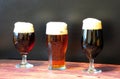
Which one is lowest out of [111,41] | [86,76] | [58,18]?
[86,76]

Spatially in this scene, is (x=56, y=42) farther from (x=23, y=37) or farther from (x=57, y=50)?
(x=23, y=37)

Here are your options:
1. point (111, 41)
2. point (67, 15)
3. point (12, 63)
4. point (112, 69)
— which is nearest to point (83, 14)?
point (67, 15)

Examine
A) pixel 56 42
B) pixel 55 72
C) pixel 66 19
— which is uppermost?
pixel 66 19

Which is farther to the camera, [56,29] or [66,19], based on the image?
[66,19]

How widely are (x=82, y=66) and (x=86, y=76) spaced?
17 cm

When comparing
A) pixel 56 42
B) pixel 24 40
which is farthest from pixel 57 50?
pixel 24 40

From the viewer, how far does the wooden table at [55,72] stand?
0.88 meters

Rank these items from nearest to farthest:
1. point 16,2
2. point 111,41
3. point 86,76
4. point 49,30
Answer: point 86,76, point 49,30, point 111,41, point 16,2

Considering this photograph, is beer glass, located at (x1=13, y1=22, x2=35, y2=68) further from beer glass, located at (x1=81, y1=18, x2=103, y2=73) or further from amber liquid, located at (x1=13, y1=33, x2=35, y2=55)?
beer glass, located at (x1=81, y1=18, x2=103, y2=73)

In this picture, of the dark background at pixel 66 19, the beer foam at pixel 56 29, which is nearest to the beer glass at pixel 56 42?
the beer foam at pixel 56 29

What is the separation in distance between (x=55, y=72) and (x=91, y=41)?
0.61 feet

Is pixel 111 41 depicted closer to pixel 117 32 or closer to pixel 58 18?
pixel 117 32

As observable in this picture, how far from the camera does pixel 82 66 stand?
3.47 ft

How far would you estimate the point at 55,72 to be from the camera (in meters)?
0.95
